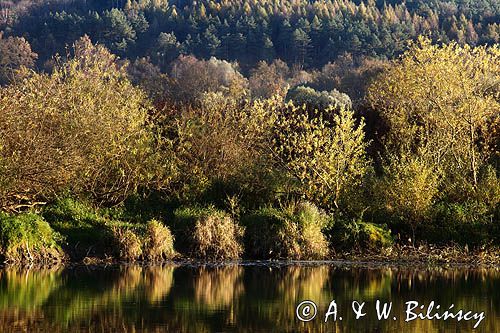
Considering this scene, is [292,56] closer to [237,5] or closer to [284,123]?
[237,5]

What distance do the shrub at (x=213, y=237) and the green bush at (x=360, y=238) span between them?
3493 millimetres

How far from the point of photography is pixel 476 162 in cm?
3572

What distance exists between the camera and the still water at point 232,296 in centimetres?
1795

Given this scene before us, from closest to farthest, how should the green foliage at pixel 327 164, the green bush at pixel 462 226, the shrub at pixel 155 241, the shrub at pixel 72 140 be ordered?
the shrub at pixel 155 241 < the shrub at pixel 72 140 < the green bush at pixel 462 226 < the green foliage at pixel 327 164

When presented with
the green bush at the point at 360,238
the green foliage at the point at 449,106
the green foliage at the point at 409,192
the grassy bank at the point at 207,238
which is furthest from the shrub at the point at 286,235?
the green foliage at the point at 449,106

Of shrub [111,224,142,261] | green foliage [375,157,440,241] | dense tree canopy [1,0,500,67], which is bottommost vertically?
shrub [111,224,142,261]

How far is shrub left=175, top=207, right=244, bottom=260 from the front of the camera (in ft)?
98.7

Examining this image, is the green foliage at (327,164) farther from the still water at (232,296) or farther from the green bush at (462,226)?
the still water at (232,296)

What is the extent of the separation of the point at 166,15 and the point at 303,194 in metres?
129

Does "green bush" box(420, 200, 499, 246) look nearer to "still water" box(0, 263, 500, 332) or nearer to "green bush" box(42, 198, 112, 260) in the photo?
"still water" box(0, 263, 500, 332)

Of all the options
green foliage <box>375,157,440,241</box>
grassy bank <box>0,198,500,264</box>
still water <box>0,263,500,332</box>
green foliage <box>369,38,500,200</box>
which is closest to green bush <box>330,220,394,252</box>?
grassy bank <box>0,198,500,264</box>

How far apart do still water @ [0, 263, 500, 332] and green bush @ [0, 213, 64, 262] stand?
1.52 m

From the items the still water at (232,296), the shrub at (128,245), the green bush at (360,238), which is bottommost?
the still water at (232,296)

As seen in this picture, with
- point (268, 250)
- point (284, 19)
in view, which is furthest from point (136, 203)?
point (284, 19)
